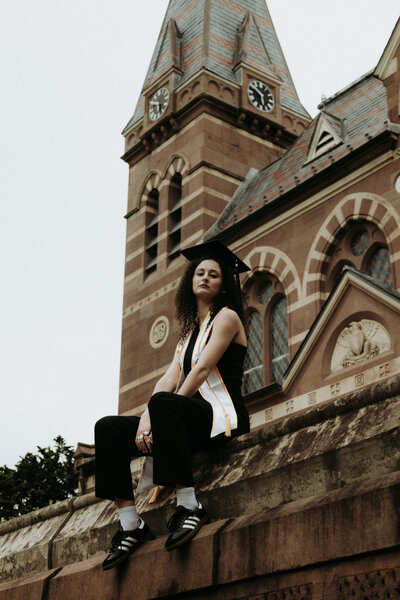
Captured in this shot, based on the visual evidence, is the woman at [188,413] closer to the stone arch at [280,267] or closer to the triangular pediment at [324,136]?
the stone arch at [280,267]

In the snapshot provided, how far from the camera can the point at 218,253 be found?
5.45 metres

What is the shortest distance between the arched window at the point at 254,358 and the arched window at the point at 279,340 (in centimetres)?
31

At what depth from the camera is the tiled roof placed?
19938 millimetres

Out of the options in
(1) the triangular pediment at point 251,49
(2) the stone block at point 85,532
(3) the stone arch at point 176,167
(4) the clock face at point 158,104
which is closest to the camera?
(2) the stone block at point 85,532

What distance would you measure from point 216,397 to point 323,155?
16489mm

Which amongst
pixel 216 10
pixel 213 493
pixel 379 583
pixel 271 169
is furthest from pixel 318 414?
pixel 216 10

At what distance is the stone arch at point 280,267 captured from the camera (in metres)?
19.4

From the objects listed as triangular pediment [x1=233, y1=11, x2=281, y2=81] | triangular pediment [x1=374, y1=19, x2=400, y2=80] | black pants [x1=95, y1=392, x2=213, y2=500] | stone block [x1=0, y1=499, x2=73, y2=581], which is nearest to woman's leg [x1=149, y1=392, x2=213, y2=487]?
black pants [x1=95, y1=392, x2=213, y2=500]

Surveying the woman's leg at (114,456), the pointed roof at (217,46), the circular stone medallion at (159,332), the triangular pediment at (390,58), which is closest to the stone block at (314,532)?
the woman's leg at (114,456)

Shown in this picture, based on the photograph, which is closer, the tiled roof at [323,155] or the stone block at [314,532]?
the stone block at [314,532]

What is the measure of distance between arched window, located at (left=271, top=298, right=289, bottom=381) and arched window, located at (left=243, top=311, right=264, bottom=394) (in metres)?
0.31

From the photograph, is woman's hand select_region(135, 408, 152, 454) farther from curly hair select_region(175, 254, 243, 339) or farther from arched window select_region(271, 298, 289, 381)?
arched window select_region(271, 298, 289, 381)

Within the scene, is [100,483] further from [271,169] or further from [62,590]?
[271,169]

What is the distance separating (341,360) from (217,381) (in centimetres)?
1075
